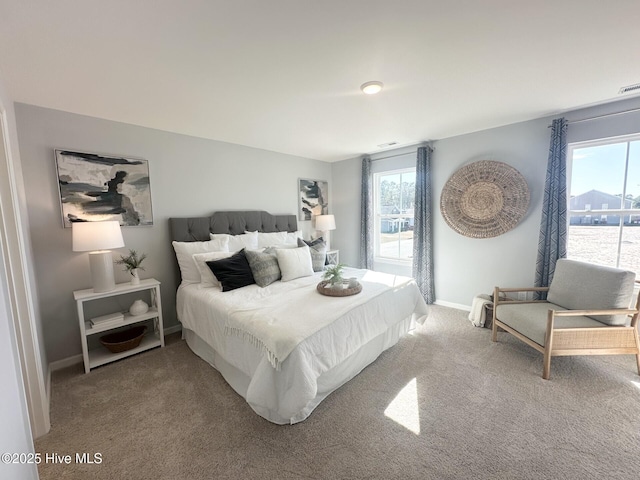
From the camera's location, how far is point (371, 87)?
2.03 m

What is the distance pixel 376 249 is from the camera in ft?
15.3

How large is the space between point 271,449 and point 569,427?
1.89m

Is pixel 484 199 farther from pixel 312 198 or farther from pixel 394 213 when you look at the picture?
pixel 312 198

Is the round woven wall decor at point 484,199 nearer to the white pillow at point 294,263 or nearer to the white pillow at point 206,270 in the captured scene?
the white pillow at point 294,263

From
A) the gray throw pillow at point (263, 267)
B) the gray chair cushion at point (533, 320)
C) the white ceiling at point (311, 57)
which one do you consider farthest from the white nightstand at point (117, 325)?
the gray chair cushion at point (533, 320)

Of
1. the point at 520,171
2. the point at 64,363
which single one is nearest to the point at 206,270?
the point at 64,363

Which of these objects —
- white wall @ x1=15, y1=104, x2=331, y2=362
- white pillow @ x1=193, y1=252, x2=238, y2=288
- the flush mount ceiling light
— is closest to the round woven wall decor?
the flush mount ceiling light

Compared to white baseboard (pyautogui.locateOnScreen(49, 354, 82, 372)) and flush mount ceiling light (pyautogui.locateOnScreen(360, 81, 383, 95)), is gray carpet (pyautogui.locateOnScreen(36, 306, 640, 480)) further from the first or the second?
Answer: flush mount ceiling light (pyautogui.locateOnScreen(360, 81, 383, 95))

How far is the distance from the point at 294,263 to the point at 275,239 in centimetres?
79

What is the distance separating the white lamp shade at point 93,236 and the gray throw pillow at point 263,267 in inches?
47.3

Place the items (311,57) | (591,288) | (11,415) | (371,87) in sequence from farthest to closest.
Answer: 1. (591,288)
2. (371,87)
3. (311,57)
4. (11,415)

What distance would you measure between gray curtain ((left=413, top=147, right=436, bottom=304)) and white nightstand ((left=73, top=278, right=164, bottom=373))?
3.43 meters

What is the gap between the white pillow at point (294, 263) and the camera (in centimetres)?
288

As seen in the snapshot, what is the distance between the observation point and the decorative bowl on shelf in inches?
96.3
